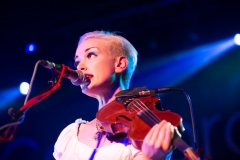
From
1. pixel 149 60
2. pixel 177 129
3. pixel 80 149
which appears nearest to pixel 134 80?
pixel 149 60

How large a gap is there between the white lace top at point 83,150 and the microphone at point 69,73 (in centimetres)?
45

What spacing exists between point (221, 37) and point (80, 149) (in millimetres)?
3302

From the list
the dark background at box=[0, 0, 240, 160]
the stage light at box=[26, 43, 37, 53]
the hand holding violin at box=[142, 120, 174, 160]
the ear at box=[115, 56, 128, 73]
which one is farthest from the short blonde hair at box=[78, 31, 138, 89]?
the stage light at box=[26, 43, 37, 53]

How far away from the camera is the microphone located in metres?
1.71

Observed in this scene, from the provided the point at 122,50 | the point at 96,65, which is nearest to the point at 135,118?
the point at 96,65

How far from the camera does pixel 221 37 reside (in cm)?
457

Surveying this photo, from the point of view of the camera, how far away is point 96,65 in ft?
7.46

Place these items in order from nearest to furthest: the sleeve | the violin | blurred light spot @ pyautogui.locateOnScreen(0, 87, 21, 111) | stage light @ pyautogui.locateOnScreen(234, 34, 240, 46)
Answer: the violin → the sleeve → stage light @ pyautogui.locateOnScreen(234, 34, 240, 46) → blurred light spot @ pyautogui.locateOnScreen(0, 87, 21, 111)

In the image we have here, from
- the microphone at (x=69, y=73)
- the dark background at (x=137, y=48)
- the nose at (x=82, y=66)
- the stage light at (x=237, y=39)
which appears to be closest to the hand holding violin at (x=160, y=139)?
the microphone at (x=69, y=73)

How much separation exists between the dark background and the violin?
2.69m

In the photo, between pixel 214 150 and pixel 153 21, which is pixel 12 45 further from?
pixel 214 150

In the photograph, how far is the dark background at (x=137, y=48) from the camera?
4.37 m

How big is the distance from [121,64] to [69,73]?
2.30 feet

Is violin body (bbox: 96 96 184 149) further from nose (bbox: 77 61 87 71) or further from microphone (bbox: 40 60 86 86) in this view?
nose (bbox: 77 61 87 71)
